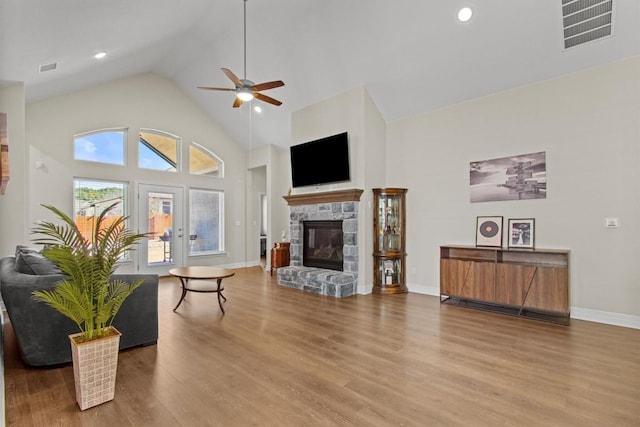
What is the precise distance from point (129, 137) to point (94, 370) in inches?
238

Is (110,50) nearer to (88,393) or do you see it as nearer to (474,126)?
(88,393)

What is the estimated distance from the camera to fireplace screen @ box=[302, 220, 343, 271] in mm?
6039

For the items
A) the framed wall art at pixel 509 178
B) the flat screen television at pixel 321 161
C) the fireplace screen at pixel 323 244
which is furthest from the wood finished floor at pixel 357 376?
the flat screen television at pixel 321 161

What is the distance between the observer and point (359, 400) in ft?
7.13

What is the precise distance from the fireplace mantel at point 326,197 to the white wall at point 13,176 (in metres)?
4.24

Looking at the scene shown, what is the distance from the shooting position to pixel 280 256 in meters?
7.27

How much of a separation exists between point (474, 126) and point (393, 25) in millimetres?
1978

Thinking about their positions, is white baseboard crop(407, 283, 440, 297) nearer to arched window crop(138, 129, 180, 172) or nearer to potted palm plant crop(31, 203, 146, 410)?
potted palm plant crop(31, 203, 146, 410)

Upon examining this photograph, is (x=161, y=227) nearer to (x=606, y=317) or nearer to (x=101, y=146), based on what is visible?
(x=101, y=146)

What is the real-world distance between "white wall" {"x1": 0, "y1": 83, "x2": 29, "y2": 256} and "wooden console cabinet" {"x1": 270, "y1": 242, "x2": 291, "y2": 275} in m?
4.33

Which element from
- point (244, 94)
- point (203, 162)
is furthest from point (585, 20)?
point (203, 162)

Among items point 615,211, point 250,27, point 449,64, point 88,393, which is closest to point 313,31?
point 250,27

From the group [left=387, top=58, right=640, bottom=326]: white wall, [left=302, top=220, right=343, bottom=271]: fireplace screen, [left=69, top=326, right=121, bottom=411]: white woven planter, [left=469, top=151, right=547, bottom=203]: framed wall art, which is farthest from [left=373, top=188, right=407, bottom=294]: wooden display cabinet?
[left=69, top=326, right=121, bottom=411]: white woven planter

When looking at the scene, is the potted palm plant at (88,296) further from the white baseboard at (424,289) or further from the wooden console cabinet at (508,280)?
the white baseboard at (424,289)
